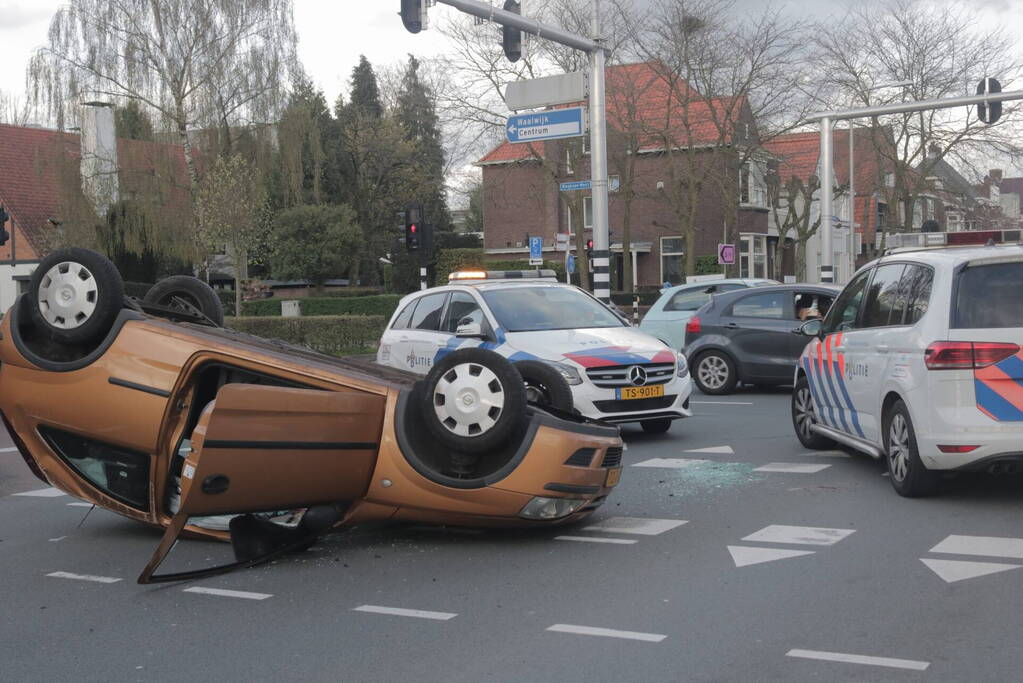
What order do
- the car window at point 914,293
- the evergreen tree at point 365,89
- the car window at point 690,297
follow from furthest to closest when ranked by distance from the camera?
the evergreen tree at point 365,89, the car window at point 690,297, the car window at point 914,293

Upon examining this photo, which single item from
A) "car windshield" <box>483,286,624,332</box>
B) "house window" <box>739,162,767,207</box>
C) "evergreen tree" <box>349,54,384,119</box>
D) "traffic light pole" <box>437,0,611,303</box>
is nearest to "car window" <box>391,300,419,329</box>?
"car windshield" <box>483,286,624,332</box>

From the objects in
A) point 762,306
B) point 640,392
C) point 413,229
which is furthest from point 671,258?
point 640,392

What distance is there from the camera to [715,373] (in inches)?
642

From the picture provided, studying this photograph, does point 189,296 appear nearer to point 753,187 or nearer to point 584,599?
point 584,599

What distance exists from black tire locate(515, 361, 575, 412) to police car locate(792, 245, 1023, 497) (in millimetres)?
2292

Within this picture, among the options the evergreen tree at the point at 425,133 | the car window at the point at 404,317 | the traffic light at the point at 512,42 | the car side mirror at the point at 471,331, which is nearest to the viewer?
the car side mirror at the point at 471,331

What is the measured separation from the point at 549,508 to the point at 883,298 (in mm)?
3569

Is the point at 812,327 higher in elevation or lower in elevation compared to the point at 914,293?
lower

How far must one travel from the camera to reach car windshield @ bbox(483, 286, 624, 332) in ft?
39.0

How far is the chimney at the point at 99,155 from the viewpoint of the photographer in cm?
3650

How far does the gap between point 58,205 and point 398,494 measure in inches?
1325

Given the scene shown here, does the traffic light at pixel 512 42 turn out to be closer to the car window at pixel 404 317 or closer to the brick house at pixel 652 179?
the car window at pixel 404 317

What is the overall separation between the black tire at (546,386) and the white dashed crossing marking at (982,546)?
2423mm

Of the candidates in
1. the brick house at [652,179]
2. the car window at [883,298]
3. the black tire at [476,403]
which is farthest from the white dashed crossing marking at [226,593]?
the brick house at [652,179]
